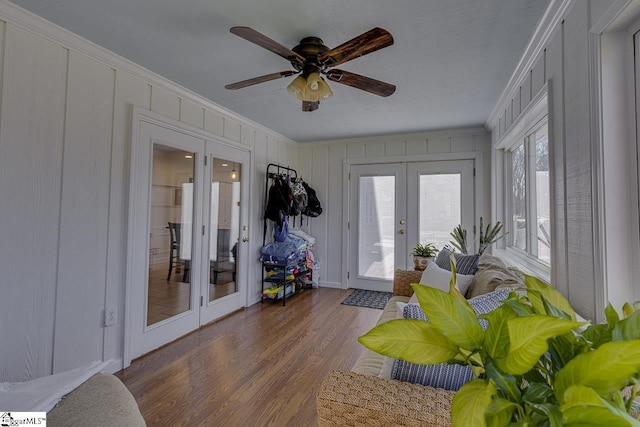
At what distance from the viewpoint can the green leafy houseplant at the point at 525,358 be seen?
36 cm

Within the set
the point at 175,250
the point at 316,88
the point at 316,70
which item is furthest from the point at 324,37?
the point at 175,250

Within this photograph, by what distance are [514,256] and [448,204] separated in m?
1.34

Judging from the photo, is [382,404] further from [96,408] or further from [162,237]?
[162,237]

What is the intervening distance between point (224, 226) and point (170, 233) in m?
0.72

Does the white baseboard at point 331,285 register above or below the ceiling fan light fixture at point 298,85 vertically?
below

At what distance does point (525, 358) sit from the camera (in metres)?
0.39

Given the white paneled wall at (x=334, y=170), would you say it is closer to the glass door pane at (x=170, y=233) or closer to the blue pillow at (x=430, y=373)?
the glass door pane at (x=170, y=233)

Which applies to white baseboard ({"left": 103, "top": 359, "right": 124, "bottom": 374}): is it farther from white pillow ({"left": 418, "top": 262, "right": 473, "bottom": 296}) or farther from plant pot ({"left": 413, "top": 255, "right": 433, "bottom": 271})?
plant pot ({"left": 413, "top": 255, "right": 433, "bottom": 271})

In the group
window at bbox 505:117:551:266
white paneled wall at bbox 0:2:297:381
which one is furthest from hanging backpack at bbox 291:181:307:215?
window at bbox 505:117:551:266

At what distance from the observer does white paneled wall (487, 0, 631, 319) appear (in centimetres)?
126

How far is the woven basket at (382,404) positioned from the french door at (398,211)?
3.36m

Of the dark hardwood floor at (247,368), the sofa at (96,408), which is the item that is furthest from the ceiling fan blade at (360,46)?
the dark hardwood floor at (247,368)

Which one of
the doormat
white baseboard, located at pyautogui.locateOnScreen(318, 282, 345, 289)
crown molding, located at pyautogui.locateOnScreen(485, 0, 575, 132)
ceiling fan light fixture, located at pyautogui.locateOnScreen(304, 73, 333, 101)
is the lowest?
the doormat

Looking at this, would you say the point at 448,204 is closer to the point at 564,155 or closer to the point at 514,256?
the point at 514,256
